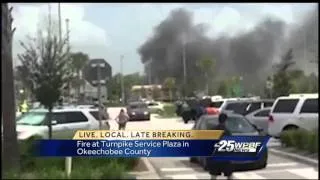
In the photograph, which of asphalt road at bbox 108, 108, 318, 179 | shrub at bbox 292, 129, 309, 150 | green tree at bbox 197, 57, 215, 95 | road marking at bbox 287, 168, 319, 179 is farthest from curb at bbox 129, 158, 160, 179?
shrub at bbox 292, 129, 309, 150

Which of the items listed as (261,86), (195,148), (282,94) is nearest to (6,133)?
(261,86)

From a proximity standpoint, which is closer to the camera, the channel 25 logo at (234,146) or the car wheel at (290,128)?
the channel 25 logo at (234,146)

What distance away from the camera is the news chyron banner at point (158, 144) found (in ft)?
9.46

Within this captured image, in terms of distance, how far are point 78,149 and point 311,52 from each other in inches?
82.3

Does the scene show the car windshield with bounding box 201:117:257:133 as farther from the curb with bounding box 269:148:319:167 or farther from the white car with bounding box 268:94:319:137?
the curb with bounding box 269:148:319:167

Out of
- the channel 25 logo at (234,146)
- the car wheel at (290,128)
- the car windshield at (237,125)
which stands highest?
the channel 25 logo at (234,146)

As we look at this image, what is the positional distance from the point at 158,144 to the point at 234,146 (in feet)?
1.20

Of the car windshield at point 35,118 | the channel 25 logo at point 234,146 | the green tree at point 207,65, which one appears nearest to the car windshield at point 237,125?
the car windshield at point 35,118

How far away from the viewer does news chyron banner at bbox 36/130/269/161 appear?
9.46ft

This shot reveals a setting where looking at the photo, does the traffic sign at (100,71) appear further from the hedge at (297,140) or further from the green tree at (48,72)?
the hedge at (297,140)

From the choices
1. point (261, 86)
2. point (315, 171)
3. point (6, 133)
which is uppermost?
point (261, 86)

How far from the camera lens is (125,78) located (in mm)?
4082

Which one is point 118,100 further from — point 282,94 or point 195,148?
point 282,94

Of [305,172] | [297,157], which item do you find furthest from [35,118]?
[297,157]
